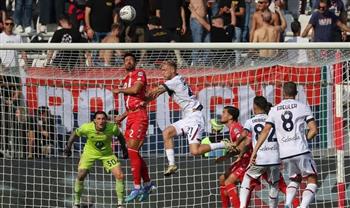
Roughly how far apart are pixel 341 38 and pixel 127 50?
212 inches

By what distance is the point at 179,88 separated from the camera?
2034 centimetres

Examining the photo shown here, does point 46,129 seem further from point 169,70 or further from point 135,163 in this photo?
point 169,70

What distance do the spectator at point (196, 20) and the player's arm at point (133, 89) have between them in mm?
4618

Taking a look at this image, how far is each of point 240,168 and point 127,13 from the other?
15.4 feet

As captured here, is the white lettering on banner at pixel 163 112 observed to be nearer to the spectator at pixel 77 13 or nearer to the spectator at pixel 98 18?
the spectator at pixel 98 18

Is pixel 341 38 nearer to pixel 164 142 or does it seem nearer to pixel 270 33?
pixel 270 33

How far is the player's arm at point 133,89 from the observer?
20.0 meters

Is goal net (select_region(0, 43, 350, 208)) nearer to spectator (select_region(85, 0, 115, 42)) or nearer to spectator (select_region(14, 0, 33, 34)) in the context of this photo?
spectator (select_region(85, 0, 115, 42))

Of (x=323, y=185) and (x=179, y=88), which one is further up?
(x=179, y=88)

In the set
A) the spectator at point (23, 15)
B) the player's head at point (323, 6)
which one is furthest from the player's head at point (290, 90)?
the spectator at point (23, 15)

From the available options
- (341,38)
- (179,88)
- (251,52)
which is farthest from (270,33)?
(179,88)

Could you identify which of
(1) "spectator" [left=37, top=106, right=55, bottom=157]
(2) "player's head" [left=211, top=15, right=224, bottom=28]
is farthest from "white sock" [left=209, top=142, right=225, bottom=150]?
(2) "player's head" [left=211, top=15, right=224, bottom=28]

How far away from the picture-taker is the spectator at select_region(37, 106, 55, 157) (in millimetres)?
21250

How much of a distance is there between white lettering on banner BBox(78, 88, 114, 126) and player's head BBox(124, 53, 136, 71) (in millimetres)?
1143
